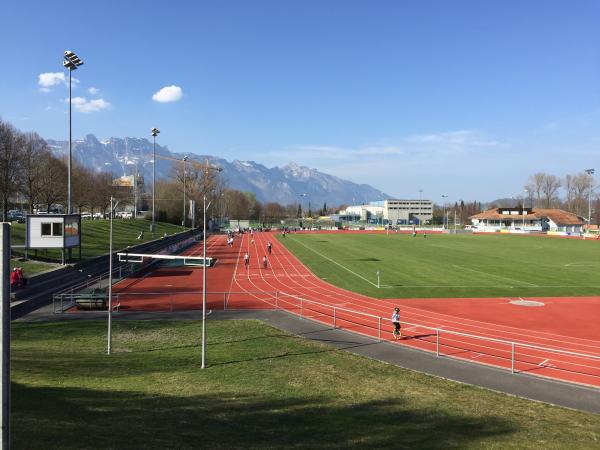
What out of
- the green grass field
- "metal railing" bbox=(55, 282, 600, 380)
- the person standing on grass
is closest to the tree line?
"metal railing" bbox=(55, 282, 600, 380)

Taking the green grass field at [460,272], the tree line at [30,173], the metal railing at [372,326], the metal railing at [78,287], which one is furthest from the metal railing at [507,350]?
the tree line at [30,173]

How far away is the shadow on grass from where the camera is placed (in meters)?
9.05

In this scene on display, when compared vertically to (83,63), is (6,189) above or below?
below

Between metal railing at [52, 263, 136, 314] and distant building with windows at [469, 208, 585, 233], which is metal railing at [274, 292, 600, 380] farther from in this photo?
distant building with windows at [469, 208, 585, 233]

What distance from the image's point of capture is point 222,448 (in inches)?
361

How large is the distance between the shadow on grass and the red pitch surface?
5529mm

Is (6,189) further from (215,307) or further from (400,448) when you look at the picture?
(400,448)

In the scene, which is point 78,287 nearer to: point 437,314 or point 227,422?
point 437,314

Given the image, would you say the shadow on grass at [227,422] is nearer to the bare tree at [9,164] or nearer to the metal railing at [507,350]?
the metal railing at [507,350]

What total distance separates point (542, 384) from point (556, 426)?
396cm

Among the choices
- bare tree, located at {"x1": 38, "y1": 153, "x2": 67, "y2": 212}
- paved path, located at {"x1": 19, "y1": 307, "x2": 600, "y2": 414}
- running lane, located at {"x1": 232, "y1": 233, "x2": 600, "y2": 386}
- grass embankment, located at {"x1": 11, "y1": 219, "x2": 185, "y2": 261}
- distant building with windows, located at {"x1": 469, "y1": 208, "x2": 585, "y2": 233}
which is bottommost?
running lane, located at {"x1": 232, "y1": 233, "x2": 600, "y2": 386}

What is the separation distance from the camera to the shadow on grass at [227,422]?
356 inches

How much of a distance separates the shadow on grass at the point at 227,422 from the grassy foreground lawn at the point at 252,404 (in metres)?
0.03

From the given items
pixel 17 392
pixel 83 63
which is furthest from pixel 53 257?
pixel 17 392
